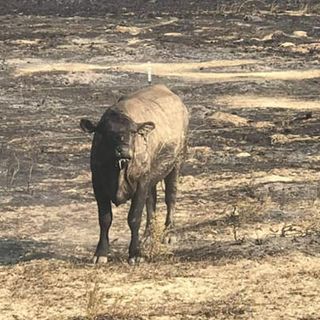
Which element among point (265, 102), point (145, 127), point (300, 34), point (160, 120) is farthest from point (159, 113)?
point (300, 34)

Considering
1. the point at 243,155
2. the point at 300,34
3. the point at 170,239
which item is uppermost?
the point at 170,239

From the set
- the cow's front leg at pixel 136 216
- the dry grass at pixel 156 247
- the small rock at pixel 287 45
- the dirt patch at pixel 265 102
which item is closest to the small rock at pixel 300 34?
the small rock at pixel 287 45

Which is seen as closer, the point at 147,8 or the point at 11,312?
the point at 11,312

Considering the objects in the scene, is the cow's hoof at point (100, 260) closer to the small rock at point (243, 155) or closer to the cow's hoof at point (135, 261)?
the cow's hoof at point (135, 261)

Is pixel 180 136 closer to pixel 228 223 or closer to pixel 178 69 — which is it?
pixel 228 223

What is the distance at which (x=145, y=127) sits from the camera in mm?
9250

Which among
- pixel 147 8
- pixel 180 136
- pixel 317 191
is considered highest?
pixel 180 136

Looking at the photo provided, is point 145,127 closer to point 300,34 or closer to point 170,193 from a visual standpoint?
point 170,193

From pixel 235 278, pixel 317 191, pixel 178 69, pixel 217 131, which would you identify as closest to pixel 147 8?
pixel 178 69

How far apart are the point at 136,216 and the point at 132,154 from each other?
2.54 ft

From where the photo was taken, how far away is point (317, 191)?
12.5m

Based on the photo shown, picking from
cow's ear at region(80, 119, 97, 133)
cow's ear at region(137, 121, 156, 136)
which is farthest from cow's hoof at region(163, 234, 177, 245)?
cow's ear at region(80, 119, 97, 133)

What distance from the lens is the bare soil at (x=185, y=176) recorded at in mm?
8469

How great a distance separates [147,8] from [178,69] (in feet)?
50.5
